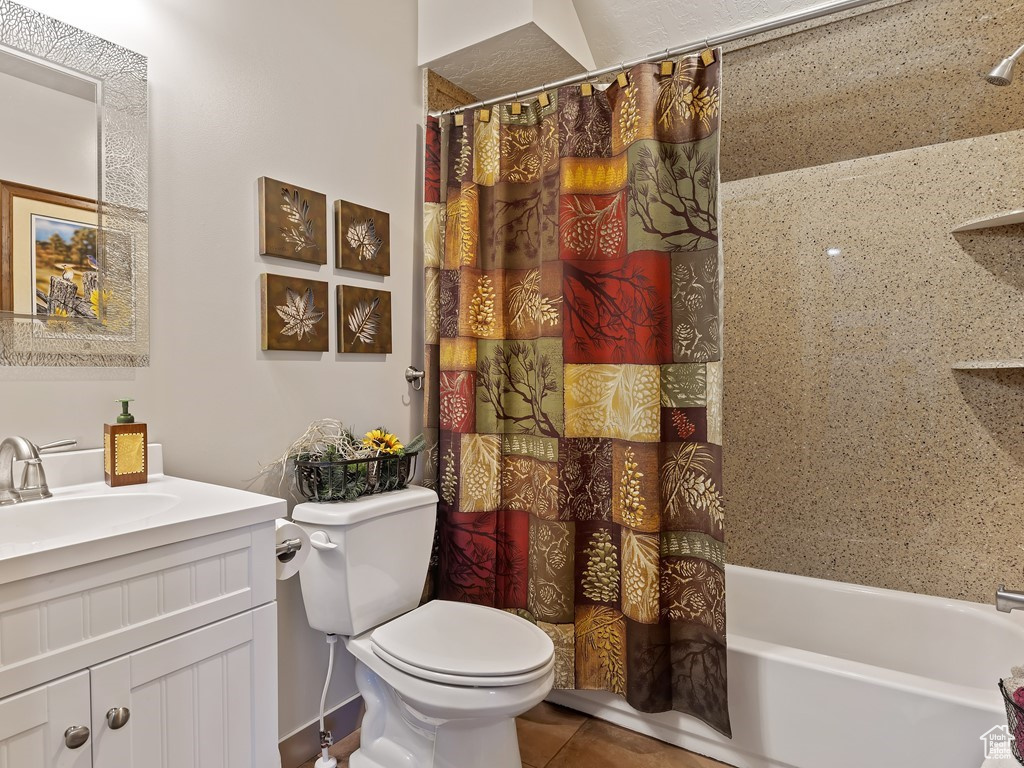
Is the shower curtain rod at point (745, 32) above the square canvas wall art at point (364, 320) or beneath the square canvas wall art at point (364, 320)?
above

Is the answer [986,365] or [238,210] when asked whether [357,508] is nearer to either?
[238,210]

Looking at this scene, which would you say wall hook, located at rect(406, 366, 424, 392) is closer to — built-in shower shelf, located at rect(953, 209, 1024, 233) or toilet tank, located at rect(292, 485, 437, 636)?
toilet tank, located at rect(292, 485, 437, 636)

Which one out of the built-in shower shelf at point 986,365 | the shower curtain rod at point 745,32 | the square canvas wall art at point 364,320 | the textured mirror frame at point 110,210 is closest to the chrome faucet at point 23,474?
the textured mirror frame at point 110,210

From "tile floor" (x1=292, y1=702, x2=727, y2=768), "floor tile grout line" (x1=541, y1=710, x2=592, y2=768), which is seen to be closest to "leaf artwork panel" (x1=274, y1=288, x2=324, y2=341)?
"tile floor" (x1=292, y1=702, x2=727, y2=768)

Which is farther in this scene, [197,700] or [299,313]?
[299,313]

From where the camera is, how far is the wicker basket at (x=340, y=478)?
1.65m

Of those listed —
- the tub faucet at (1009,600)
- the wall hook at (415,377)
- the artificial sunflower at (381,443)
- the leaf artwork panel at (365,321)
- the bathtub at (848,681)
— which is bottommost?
the bathtub at (848,681)

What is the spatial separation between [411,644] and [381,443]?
60cm

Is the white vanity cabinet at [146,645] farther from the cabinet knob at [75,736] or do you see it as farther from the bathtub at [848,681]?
the bathtub at [848,681]

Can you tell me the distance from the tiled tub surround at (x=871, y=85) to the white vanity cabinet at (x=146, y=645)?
211cm

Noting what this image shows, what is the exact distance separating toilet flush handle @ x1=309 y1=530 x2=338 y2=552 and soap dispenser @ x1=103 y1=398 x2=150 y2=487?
443 millimetres

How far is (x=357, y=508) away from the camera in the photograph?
5.30 ft

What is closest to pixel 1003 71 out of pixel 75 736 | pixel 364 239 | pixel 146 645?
pixel 364 239

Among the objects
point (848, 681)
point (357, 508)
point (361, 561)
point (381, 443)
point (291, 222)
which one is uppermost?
point (291, 222)
